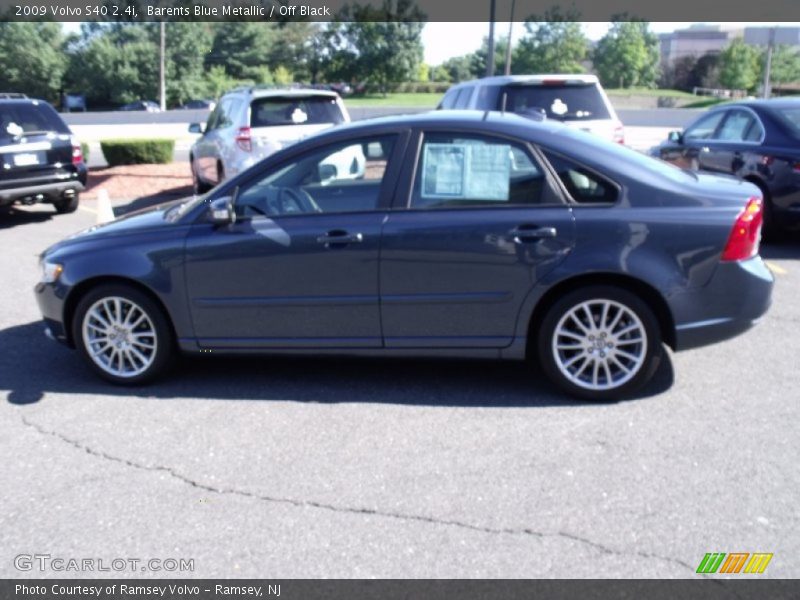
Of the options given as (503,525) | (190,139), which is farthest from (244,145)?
(190,139)

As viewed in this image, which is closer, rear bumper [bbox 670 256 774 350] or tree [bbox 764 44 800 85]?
rear bumper [bbox 670 256 774 350]

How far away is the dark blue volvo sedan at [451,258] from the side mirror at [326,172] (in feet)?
0.04

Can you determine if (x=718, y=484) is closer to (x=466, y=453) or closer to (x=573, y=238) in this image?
(x=466, y=453)

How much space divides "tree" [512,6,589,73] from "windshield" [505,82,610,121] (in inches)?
2392

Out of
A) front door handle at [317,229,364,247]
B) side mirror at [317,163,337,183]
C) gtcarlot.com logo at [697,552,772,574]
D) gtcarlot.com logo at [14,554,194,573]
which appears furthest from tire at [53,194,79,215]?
gtcarlot.com logo at [697,552,772,574]

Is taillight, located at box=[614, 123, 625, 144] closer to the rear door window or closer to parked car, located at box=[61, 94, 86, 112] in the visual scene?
the rear door window

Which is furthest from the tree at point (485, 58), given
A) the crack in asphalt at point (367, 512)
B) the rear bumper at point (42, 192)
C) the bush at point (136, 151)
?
the crack in asphalt at point (367, 512)

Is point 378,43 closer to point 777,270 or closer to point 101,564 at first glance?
point 777,270

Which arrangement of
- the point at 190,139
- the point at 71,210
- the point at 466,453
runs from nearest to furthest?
the point at 466,453 < the point at 71,210 < the point at 190,139

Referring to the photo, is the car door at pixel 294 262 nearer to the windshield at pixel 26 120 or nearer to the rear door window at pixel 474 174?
the rear door window at pixel 474 174

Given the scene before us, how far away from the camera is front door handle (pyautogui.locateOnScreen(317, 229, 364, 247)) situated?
4824 millimetres

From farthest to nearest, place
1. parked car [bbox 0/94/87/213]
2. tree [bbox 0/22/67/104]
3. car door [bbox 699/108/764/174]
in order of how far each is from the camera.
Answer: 1. tree [bbox 0/22/67/104]
2. parked car [bbox 0/94/87/213]
3. car door [bbox 699/108/764/174]

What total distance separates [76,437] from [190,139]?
92.0 feet
